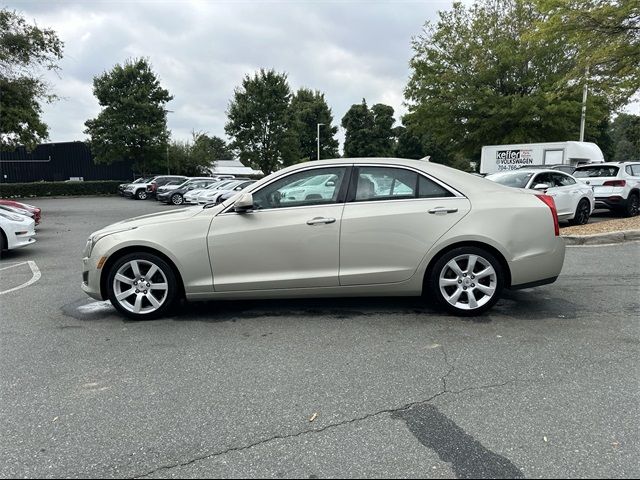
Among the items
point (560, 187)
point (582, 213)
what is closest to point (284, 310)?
point (560, 187)

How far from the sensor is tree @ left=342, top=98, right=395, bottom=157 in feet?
200

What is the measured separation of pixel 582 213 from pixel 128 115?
1361 inches

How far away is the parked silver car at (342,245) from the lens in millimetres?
4629

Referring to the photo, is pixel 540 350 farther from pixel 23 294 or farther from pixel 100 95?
pixel 100 95

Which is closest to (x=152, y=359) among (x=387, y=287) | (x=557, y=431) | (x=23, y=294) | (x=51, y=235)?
(x=387, y=287)

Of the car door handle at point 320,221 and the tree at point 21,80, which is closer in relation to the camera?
the car door handle at point 320,221

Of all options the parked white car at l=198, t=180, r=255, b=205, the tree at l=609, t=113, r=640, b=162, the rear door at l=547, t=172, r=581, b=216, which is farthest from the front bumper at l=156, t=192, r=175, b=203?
the tree at l=609, t=113, r=640, b=162

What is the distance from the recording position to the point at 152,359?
3.84 metres

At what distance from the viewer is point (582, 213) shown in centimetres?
1142

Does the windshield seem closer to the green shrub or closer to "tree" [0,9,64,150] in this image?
"tree" [0,9,64,150]

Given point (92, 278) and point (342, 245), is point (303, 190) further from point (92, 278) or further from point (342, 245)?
point (92, 278)

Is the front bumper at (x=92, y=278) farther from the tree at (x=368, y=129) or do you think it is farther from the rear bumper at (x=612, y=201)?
the tree at (x=368, y=129)

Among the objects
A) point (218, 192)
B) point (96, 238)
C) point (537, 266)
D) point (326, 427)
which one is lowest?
point (326, 427)

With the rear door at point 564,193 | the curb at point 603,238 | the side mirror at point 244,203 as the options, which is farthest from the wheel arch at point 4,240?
the rear door at point 564,193
